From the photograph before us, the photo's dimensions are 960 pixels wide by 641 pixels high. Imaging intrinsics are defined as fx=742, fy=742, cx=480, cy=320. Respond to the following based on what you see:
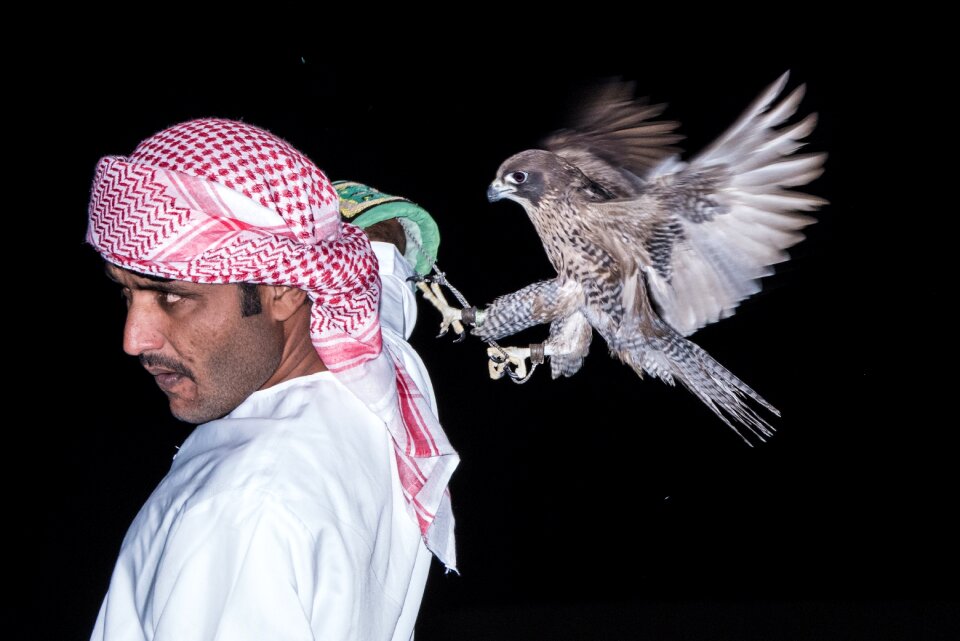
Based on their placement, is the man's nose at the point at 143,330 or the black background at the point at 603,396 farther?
the black background at the point at 603,396

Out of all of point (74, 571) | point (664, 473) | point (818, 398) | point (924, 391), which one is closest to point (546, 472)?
point (664, 473)

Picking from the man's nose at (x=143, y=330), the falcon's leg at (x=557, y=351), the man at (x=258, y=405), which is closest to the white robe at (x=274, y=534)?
the man at (x=258, y=405)

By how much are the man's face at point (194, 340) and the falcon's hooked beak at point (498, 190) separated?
39 centimetres

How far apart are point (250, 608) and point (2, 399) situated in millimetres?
939

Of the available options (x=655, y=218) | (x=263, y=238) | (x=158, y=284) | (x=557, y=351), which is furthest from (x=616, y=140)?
(x=158, y=284)

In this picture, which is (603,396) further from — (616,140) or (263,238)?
(263,238)

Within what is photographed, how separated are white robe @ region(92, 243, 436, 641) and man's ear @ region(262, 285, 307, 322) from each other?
0.25 feet

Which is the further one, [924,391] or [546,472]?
[546,472]

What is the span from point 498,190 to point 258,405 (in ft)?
1.44

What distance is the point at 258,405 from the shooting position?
0.82 metres

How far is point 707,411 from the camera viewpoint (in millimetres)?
1117

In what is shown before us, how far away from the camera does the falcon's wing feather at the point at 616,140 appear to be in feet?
3.04

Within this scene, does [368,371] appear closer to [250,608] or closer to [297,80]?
[250,608]

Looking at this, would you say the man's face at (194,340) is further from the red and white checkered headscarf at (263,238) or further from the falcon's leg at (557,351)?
the falcon's leg at (557,351)
